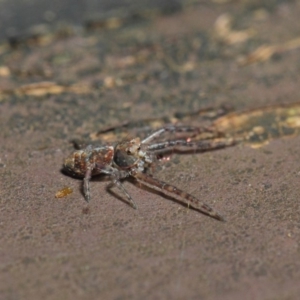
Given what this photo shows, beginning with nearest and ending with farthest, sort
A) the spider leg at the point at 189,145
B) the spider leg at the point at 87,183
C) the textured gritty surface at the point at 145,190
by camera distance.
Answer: the textured gritty surface at the point at 145,190
the spider leg at the point at 87,183
the spider leg at the point at 189,145

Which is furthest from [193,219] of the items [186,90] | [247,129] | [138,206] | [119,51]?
[119,51]

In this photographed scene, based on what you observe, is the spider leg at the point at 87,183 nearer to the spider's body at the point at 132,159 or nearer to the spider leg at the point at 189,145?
the spider's body at the point at 132,159

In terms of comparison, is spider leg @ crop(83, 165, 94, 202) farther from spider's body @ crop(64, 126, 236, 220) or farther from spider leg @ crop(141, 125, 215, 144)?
spider leg @ crop(141, 125, 215, 144)

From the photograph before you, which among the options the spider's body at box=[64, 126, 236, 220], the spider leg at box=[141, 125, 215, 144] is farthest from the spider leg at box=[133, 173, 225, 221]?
the spider leg at box=[141, 125, 215, 144]

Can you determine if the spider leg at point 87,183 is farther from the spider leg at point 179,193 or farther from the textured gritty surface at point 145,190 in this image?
the spider leg at point 179,193

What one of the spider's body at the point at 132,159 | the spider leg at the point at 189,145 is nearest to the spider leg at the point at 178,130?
the spider's body at the point at 132,159

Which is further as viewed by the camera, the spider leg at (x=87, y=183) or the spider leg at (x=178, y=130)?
the spider leg at (x=178, y=130)

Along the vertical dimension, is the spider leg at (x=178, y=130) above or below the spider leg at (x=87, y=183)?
below

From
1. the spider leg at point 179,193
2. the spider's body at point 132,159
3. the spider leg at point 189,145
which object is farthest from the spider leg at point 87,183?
the spider leg at point 189,145

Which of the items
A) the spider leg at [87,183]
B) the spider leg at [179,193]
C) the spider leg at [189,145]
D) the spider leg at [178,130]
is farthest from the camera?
the spider leg at [178,130]
